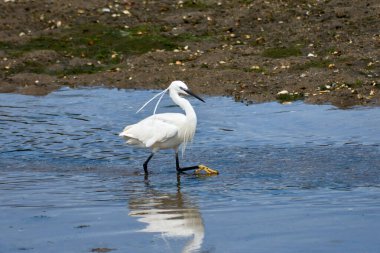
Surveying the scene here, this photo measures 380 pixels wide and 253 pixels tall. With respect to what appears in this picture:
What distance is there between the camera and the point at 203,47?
18797 millimetres

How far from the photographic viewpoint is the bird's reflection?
27.7ft

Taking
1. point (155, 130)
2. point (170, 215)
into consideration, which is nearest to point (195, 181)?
point (155, 130)

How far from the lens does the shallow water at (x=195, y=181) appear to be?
834 cm

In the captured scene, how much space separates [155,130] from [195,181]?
3.74 feet

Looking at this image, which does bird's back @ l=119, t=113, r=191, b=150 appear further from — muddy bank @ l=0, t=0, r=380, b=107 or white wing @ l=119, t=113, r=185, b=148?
muddy bank @ l=0, t=0, r=380, b=107

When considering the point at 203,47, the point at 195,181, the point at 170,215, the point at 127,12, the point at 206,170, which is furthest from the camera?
the point at 127,12

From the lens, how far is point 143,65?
18219 millimetres

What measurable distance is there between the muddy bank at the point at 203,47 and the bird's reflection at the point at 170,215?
5610 mm

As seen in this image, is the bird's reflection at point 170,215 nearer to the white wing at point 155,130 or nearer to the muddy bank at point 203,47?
the white wing at point 155,130

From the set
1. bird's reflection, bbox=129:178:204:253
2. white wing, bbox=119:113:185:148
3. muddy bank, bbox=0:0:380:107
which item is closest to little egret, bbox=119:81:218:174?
white wing, bbox=119:113:185:148

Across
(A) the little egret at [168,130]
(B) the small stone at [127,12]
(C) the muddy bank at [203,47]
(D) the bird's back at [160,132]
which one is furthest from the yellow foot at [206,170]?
(B) the small stone at [127,12]

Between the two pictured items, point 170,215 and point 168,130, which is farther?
point 168,130

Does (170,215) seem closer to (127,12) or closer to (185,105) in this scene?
(185,105)

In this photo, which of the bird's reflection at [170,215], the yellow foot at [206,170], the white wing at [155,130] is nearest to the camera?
the bird's reflection at [170,215]
